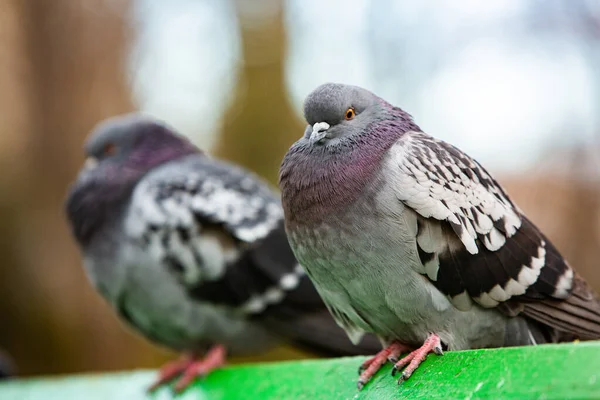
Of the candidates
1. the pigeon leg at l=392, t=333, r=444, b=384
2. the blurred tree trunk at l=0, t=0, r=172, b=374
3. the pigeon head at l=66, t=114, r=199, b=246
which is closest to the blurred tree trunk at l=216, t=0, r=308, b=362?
the blurred tree trunk at l=0, t=0, r=172, b=374

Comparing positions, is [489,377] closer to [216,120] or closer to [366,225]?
[366,225]

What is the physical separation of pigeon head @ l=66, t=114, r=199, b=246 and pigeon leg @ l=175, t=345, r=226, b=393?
1.20 metres

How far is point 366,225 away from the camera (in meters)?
3.02

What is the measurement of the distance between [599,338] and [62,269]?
8.62 metres

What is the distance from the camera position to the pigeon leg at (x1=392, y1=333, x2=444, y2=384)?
296 cm

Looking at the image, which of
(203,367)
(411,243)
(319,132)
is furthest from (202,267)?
(411,243)

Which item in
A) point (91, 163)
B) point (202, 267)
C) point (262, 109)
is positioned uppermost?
point (91, 163)

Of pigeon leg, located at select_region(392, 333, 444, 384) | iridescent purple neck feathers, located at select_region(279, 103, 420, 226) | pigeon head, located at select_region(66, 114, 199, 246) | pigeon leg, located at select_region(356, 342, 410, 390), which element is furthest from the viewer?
pigeon head, located at select_region(66, 114, 199, 246)

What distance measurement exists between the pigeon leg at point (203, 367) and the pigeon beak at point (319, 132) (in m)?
2.54

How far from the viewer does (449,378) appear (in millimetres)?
2732

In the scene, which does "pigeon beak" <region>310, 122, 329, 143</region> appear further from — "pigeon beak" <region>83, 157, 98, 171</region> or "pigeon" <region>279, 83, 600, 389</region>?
"pigeon beak" <region>83, 157, 98, 171</region>

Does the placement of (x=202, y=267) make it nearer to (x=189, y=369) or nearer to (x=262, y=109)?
(x=189, y=369)

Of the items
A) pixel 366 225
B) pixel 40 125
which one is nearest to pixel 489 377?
pixel 366 225

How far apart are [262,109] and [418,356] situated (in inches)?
306
